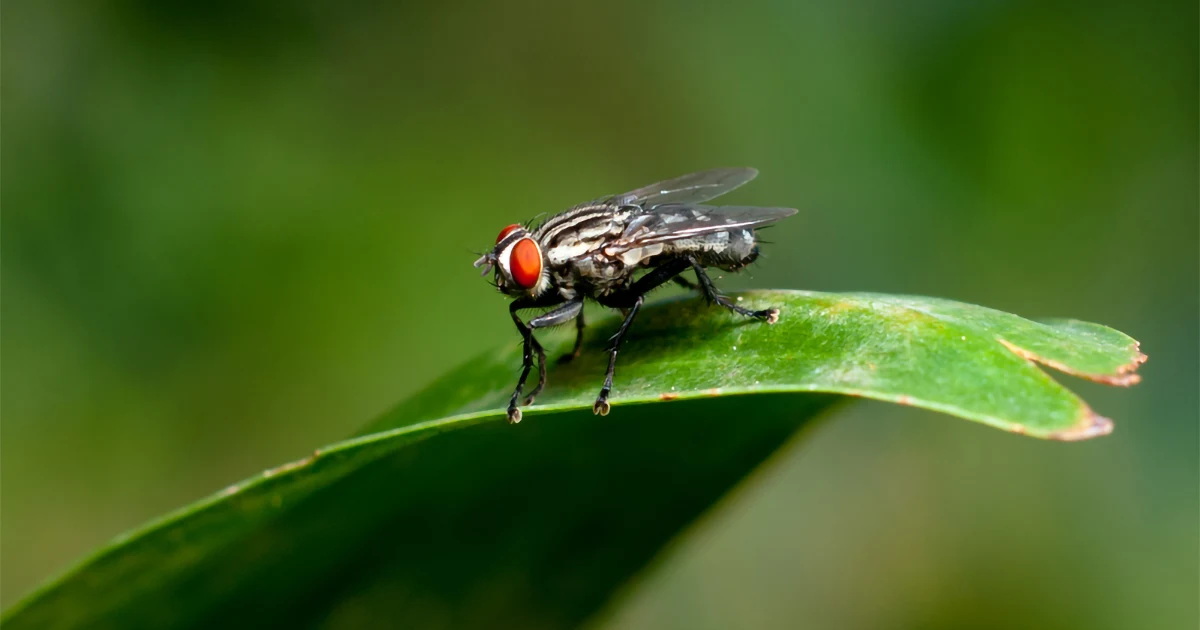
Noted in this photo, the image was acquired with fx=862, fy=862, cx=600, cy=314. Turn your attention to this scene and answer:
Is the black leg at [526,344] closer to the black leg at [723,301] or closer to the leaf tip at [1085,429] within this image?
the black leg at [723,301]

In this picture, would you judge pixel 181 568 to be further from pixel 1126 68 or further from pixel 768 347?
pixel 1126 68

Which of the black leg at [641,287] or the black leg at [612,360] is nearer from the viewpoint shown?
the black leg at [612,360]

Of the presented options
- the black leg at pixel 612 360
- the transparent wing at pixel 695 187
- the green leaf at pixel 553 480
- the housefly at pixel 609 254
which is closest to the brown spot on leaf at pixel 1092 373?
the green leaf at pixel 553 480

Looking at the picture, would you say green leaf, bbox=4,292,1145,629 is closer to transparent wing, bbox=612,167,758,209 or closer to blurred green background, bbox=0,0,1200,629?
transparent wing, bbox=612,167,758,209

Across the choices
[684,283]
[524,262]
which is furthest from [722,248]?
[524,262]

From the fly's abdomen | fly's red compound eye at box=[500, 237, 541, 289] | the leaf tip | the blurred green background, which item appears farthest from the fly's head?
the blurred green background

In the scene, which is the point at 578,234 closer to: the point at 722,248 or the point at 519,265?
the point at 519,265
